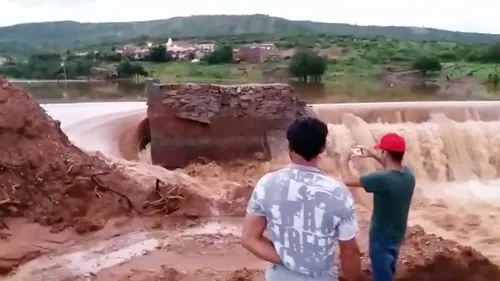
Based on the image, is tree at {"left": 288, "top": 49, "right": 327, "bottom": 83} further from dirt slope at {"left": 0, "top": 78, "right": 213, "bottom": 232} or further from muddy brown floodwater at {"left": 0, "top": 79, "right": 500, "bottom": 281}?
dirt slope at {"left": 0, "top": 78, "right": 213, "bottom": 232}

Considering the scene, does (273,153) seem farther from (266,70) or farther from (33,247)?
(266,70)

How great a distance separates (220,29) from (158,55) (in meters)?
16.8

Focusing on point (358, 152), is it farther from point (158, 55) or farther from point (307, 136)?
point (158, 55)

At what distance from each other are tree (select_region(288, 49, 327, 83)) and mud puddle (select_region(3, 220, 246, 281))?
843 inches

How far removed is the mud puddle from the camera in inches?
233

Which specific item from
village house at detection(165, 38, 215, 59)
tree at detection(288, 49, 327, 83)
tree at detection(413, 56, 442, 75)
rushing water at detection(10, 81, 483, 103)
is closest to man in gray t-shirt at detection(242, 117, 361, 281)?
rushing water at detection(10, 81, 483, 103)

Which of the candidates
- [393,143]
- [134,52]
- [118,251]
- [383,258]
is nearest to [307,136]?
[393,143]

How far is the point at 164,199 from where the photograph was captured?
24.8ft

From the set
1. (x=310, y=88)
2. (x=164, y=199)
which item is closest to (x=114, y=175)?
(x=164, y=199)

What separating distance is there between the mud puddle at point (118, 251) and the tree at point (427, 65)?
2332 cm

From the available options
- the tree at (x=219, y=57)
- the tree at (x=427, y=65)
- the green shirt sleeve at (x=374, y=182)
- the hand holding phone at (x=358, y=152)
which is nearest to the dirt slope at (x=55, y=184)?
the hand holding phone at (x=358, y=152)

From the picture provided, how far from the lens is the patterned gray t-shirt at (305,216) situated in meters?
2.59

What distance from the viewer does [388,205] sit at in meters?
3.68

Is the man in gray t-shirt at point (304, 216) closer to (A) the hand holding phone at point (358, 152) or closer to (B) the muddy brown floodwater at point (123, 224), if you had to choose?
(A) the hand holding phone at point (358, 152)
